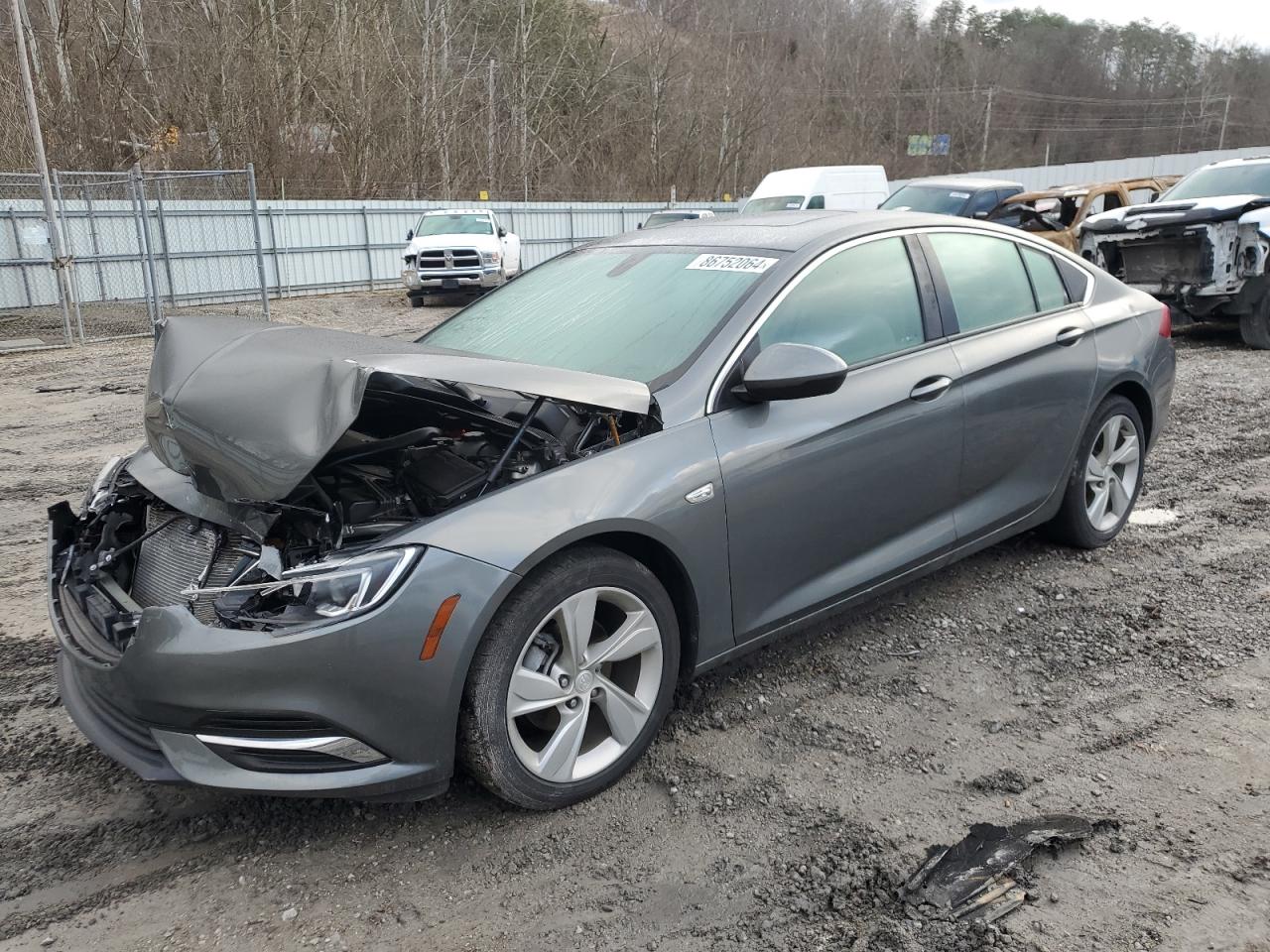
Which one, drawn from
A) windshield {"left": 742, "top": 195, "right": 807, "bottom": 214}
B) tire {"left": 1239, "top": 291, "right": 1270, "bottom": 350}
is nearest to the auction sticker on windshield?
tire {"left": 1239, "top": 291, "right": 1270, "bottom": 350}

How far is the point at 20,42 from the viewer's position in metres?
12.7

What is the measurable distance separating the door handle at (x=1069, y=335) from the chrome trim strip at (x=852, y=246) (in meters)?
0.12

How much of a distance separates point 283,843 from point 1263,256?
10691mm

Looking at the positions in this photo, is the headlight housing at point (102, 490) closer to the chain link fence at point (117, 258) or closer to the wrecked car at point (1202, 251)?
the wrecked car at point (1202, 251)

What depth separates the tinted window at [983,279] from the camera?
3977 millimetres

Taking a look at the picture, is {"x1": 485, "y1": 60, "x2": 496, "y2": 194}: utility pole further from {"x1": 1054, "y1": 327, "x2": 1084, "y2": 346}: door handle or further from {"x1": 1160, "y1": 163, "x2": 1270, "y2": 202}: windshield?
{"x1": 1054, "y1": 327, "x2": 1084, "y2": 346}: door handle

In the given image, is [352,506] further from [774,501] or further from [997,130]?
[997,130]

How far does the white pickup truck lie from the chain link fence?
303cm

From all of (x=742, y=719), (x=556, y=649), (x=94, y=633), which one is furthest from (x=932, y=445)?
(x=94, y=633)

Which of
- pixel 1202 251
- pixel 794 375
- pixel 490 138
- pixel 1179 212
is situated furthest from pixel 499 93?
pixel 794 375

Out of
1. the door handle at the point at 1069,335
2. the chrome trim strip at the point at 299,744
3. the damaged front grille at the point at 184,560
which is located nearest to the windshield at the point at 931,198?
the door handle at the point at 1069,335

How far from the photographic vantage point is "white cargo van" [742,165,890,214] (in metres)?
17.9

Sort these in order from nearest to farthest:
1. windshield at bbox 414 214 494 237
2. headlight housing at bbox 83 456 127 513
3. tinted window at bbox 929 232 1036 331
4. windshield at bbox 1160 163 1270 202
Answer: headlight housing at bbox 83 456 127 513 → tinted window at bbox 929 232 1036 331 → windshield at bbox 1160 163 1270 202 → windshield at bbox 414 214 494 237

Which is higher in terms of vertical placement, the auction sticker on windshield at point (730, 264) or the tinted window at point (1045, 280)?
the auction sticker on windshield at point (730, 264)
